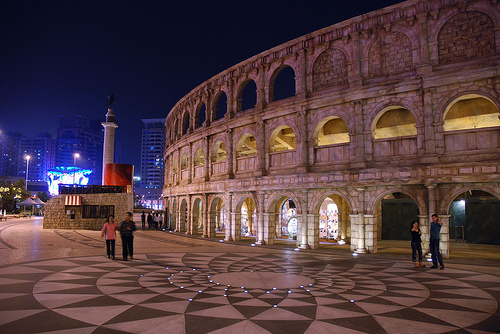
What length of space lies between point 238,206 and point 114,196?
1504 centimetres

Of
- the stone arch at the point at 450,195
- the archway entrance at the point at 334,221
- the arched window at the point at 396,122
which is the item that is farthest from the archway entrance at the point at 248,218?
the stone arch at the point at 450,195

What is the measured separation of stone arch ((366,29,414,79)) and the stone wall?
23.8 m

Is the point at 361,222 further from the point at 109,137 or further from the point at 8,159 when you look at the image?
the point at 8,159

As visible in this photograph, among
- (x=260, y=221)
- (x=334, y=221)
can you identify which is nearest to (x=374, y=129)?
(x=260, y=221)

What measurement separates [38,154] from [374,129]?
219511mm

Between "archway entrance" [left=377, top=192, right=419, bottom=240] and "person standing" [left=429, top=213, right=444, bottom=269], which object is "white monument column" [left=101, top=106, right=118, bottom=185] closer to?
"archway entrance" [left=377, top=192, right=419, bottom=240]

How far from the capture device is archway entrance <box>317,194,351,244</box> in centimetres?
2150

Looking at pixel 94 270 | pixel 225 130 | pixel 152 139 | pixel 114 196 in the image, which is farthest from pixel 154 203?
pixel 94 270

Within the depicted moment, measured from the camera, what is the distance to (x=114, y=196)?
3086cm

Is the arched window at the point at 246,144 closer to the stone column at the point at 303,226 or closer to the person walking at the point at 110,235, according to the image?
the stone column at the point at 303,226

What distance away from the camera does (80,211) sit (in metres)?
30.4

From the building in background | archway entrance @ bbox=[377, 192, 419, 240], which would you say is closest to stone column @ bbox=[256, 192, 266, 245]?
archway entrance @ bbox=[377, 192, 419, 240]

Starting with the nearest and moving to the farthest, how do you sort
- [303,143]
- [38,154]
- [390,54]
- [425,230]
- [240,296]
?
[240,296] < [425,230] < [390,54] < [303,143] < [38,154]

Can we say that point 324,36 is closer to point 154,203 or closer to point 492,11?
point 492,11
